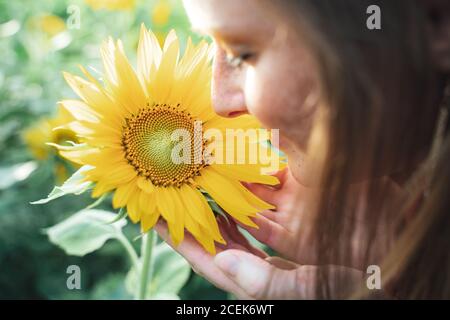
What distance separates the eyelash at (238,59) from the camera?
2.37ft

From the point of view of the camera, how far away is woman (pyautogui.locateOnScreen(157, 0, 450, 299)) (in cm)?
66

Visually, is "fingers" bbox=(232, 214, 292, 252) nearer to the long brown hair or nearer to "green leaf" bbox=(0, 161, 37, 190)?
the long brown hair

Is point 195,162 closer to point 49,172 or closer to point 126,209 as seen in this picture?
point 126,209

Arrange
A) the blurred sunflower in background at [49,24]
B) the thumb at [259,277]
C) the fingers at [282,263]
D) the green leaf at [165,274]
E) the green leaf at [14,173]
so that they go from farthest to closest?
the blurred sunflower in background at [49,24]
the green leaf at [14,173]
the green leaf at [165,274]
the fingers at [282,263]
the thumb at [259,277]

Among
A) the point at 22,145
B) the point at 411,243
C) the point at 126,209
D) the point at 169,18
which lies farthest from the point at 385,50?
the point at 22,145

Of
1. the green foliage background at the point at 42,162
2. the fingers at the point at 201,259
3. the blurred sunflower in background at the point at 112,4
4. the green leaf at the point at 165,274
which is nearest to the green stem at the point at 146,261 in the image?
the fingers at the point at 201,259

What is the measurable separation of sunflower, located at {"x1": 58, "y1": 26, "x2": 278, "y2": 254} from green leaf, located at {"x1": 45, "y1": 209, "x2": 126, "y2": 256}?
0.56 feet

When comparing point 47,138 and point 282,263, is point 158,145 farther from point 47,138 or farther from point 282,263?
point 47,138

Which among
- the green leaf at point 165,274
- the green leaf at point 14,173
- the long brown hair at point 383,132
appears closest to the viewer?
the long brown hair at point 383,132

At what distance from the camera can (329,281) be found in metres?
0.75

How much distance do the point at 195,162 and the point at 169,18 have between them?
0.44 meters

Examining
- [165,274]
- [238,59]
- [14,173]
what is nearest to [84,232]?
[165,274]

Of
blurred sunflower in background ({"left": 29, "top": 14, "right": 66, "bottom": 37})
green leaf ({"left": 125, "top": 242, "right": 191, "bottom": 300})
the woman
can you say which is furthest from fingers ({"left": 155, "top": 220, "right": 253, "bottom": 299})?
blurred sunflower in background ({"left": 29, "top": 14, "right": 66, "bottom": 37})

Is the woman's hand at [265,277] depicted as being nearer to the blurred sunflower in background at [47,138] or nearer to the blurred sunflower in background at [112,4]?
the blurred sunflower in background at [47,138]
